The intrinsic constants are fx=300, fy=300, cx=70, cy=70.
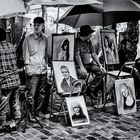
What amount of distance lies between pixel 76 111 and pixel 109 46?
7.95 ft

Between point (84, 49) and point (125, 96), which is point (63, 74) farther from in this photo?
point (125, 96)

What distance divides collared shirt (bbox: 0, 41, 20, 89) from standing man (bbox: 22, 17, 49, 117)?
0.68 meters

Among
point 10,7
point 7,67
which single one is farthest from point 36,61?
point 10,7

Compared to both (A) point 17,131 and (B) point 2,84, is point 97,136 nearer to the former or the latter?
(A) point 17,131

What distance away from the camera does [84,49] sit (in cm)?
769

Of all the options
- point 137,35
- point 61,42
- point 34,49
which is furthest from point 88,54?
point 137,35

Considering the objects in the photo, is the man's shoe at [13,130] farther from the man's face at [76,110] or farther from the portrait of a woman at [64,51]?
the portrait of a woman at [64,51]

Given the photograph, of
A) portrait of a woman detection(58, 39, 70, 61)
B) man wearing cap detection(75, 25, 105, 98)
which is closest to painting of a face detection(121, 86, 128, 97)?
man wearing cap detection(75, 25, 105, 98)

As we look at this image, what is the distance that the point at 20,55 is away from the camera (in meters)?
6.64

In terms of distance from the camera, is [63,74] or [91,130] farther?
[63,74]

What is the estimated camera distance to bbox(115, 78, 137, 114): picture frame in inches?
293

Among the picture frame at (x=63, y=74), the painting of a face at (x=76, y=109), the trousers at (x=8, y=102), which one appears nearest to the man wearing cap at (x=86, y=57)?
the picture frame at (x=63, y=74)

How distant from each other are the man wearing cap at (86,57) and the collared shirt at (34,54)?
1.09 metres

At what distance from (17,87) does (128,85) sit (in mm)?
2990
